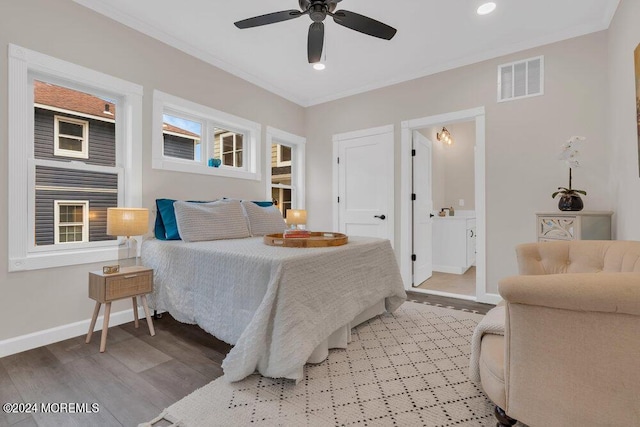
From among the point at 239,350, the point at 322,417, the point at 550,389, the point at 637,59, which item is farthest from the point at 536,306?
the point at 637,59

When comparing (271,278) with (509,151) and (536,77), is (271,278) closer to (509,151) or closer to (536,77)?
(509,151)

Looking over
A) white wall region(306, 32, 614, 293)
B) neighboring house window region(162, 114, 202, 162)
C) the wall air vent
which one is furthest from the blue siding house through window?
the wall air vent

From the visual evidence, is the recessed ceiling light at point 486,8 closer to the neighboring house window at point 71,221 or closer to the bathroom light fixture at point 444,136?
the bathroom light fixture at point 444,136

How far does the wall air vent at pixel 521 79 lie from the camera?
10.7ft

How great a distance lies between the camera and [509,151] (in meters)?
3.40

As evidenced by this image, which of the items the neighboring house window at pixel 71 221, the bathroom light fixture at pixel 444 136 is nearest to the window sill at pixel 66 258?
the neighboring house window at pixel 71 221

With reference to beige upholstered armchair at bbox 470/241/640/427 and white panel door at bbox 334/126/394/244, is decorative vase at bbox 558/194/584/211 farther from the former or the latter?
beige upholstered armchair at bbox 470/241/640/427

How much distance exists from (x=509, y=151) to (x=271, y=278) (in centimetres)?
305

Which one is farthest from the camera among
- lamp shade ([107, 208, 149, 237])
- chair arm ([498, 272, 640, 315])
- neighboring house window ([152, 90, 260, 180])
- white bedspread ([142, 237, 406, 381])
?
neighboring house window ([152, 90, 260, 180])

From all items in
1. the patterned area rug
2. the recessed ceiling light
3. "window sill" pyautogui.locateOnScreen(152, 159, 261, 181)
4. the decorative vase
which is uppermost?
the recessed ceiling light

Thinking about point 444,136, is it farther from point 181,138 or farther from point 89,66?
point 89,66

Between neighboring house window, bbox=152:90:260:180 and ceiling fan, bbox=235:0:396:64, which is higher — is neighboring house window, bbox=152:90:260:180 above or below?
below

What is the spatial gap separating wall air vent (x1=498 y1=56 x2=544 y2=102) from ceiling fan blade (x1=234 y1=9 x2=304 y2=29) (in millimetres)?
2551

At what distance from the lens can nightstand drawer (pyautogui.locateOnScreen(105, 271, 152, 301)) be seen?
7.64 ft
